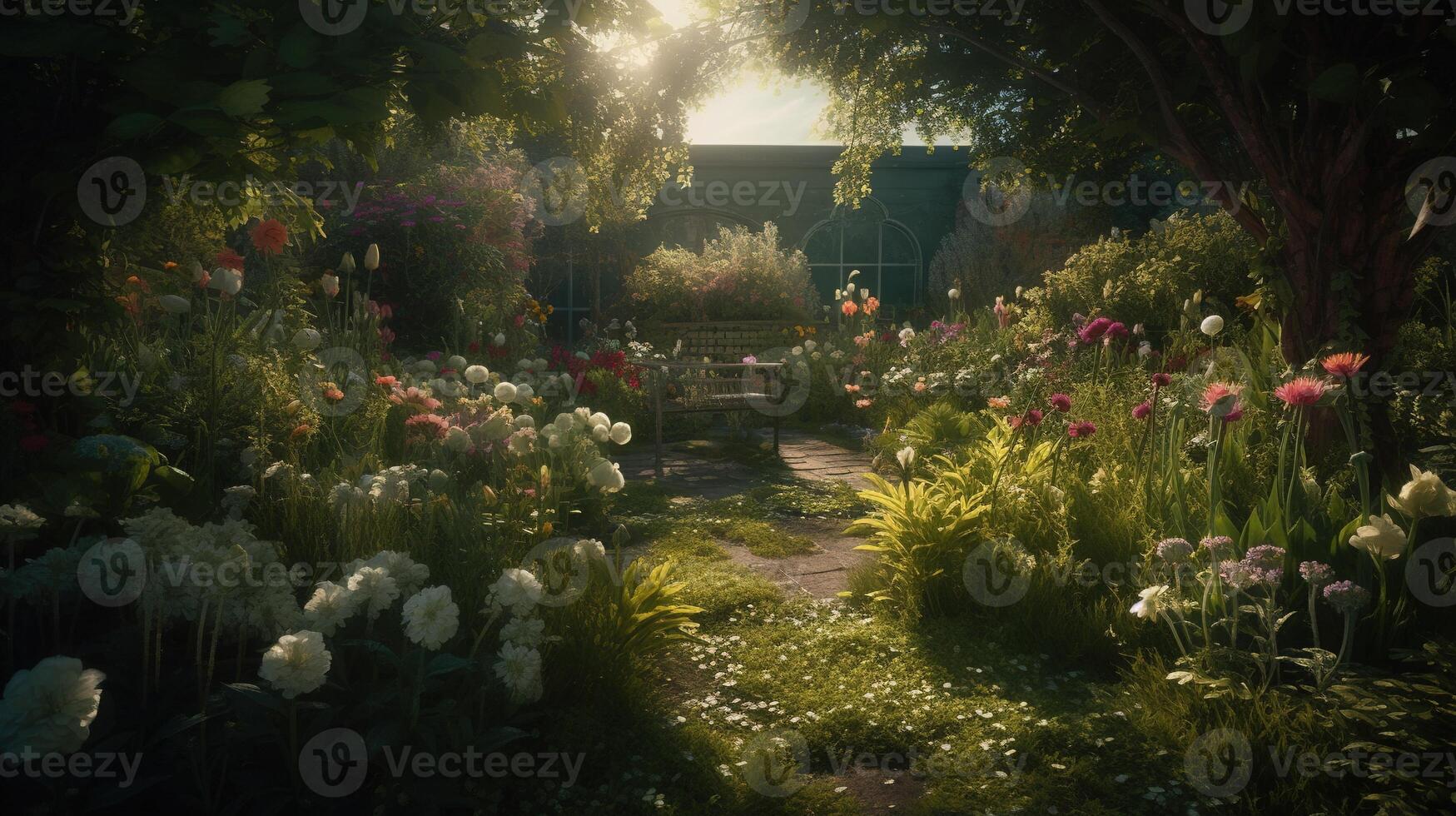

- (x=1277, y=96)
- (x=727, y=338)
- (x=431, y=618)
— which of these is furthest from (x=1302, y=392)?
(x=727, y=338)

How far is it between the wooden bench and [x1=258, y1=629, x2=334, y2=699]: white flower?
4.57 meters

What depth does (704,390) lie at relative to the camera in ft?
28.2

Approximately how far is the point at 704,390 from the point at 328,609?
643 cm

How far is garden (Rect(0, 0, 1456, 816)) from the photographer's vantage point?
7.27 feet

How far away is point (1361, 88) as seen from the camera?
3.15m

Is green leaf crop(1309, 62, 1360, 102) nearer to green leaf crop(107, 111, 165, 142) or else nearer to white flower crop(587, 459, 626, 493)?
white flower crop(587, 459, 626, 493)

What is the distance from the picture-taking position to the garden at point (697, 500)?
7.27ft

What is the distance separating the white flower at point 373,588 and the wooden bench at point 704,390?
4.23 m

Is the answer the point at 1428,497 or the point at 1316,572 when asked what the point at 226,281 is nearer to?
the point at 1316,572

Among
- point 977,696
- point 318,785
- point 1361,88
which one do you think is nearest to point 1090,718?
point 977,696

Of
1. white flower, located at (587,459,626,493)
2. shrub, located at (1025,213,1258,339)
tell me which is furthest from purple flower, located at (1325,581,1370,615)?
shrub, located at (1025,213,1258,339)

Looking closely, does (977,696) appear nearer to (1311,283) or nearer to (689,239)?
(1311,283)

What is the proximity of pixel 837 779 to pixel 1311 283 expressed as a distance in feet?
9.37

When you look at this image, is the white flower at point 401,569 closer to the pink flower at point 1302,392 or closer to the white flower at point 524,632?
the white flower at point 524,632
